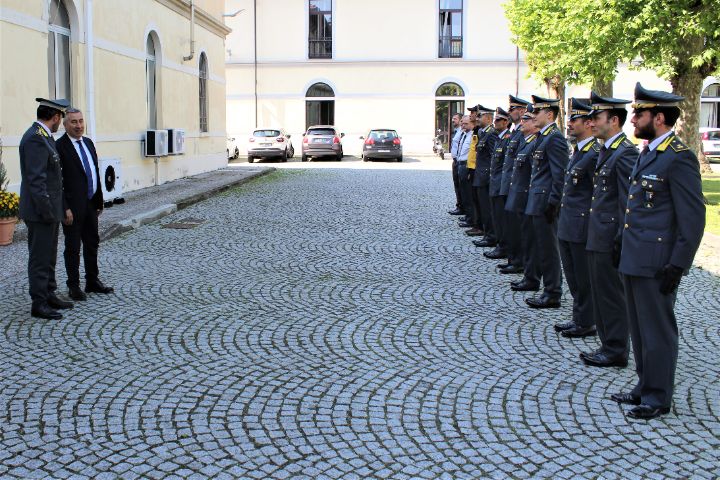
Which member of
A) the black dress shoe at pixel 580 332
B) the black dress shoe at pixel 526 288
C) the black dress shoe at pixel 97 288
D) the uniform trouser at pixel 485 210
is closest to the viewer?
the black dress shoe at pixel 580 332

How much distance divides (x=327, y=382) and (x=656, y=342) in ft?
6.75

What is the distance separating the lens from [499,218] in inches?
385

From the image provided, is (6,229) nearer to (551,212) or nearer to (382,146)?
(551,212)

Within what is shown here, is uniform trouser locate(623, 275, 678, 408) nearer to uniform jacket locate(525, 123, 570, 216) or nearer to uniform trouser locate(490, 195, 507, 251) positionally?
uniform jacket locate(525, 123, 570, 216)

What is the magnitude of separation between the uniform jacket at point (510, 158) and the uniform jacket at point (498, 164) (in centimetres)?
49

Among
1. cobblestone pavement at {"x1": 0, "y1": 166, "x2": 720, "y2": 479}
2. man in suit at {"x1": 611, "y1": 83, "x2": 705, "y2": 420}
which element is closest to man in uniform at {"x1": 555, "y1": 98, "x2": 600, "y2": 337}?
cobblestone pavement at {"x1": 0, "y1": 166, "x2": 720, "y2": 479}

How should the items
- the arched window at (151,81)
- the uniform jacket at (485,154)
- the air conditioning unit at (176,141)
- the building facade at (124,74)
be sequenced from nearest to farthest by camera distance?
1. the uniform jacket at (485,154)
2. the building facade at (124,74)
3. the arched window at (151,81)
4. the air conditioning unit at (176,141)

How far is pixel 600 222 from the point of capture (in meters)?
5.55

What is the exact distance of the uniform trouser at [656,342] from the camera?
4.64 m

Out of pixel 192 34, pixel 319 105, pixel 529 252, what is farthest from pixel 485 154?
pixel 319 105

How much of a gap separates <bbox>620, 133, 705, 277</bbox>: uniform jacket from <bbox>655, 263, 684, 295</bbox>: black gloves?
32mm

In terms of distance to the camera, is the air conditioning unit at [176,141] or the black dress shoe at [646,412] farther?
the air conditioning unit at [176,141]

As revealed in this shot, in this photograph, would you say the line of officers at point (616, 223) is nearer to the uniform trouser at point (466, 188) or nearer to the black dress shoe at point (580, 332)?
the black dress shoe at point (580, 332)

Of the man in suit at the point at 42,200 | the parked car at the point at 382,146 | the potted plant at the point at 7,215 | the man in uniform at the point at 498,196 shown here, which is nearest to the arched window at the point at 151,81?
the potted plant at the point at 7,215
